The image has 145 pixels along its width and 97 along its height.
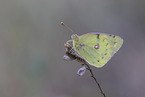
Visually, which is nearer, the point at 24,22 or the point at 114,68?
the point at 114,68

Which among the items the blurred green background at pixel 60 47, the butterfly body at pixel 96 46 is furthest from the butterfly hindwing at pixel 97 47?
the blurred green background at pixel 60 47

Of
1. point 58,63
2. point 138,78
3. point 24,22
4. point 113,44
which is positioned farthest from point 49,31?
point 113,44

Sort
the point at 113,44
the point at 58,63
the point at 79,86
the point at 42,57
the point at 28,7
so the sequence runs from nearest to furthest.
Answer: the point at 113,44
the point at 42,57
the point at 79,86
the point at 58,63
the point at 28,7

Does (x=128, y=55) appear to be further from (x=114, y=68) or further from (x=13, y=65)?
(x=13, y=65)

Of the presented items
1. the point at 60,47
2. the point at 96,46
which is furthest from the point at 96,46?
the point at 60,47

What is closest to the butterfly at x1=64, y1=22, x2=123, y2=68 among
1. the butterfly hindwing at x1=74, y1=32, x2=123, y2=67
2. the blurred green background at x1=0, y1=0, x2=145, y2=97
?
the butterfly hindwing at x1=74, y1=32, x2=123, y2=67

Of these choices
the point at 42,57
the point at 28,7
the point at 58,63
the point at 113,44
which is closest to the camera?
the point at 113,44

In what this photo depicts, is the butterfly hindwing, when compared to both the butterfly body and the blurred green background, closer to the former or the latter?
the butterfly body

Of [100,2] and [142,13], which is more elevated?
[100,2]
